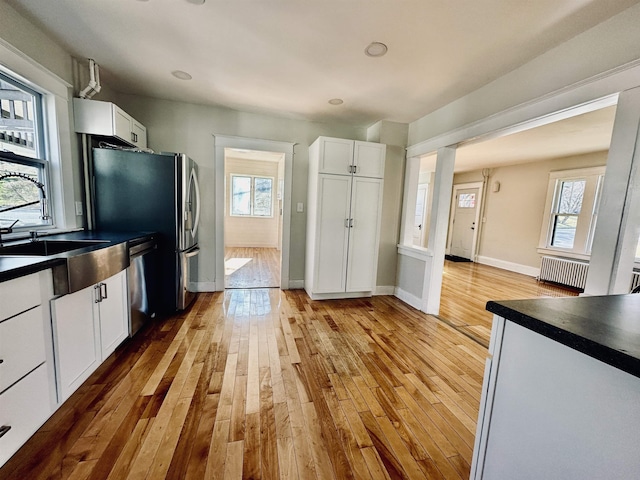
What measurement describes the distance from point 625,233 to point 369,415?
6.12 feet

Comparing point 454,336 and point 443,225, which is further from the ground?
point 443,225

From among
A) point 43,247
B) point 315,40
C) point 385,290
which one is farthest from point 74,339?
point 385,290

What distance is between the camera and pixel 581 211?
472 centimetres

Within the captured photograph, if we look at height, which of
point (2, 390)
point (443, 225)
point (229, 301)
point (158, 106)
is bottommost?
point (229, 301)

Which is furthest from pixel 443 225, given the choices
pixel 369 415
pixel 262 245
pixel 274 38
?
pixel 262 245

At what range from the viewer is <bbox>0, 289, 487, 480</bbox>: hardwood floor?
122cm

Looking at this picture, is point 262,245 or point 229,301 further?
point 262,245

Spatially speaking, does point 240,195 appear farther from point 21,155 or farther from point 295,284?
point 21,155

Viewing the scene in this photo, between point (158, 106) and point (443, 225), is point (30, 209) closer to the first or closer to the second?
point (158, 106)

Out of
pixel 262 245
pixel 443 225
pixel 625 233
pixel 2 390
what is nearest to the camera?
pixel 2 390

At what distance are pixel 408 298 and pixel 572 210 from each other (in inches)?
159

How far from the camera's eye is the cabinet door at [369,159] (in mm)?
3385

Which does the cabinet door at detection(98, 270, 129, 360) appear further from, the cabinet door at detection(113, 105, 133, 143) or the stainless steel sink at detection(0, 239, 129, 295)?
the cabinet door at detection(113, 105, 133, 143)

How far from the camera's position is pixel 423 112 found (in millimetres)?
3246
